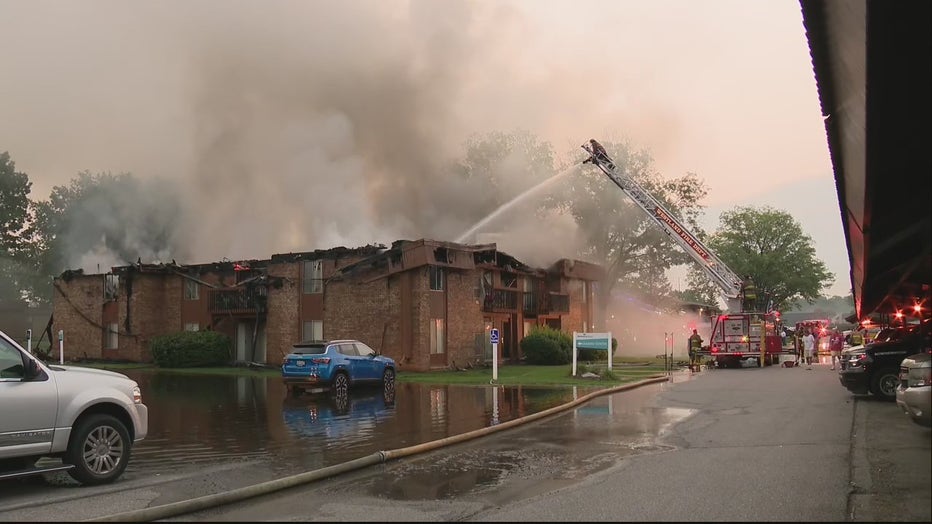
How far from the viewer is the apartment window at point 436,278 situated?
28197mm

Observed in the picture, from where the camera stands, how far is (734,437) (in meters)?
10.6

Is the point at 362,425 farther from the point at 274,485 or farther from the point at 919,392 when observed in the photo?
the point at 919,392

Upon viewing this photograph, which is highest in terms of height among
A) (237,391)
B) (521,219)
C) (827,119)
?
(521,219)

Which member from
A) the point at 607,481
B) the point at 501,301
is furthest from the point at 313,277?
the point at 607,481

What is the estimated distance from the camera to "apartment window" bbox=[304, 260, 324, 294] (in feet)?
99.7

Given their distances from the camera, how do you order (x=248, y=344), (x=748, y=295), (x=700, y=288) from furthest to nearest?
(x=700, y=288) → (x=248, y=344) → (x=748, y=295)

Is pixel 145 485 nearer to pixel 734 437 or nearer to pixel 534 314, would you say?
pixel 734 437

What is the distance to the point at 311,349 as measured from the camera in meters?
18.6

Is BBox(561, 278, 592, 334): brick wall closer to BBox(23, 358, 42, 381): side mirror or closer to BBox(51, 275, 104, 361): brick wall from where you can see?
BBox(51, 275, 104, 361): brick wall

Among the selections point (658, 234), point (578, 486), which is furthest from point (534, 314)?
point (578, 486)

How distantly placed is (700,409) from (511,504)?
871cm

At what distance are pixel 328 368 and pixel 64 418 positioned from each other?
34.1 ft

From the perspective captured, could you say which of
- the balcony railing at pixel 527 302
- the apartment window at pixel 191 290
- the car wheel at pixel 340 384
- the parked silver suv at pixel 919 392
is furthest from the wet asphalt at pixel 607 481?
the apartment window at pixel 191 290

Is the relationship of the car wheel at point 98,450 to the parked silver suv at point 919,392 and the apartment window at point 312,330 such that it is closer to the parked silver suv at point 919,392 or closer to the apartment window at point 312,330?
the parked silver suv at point 919,392
